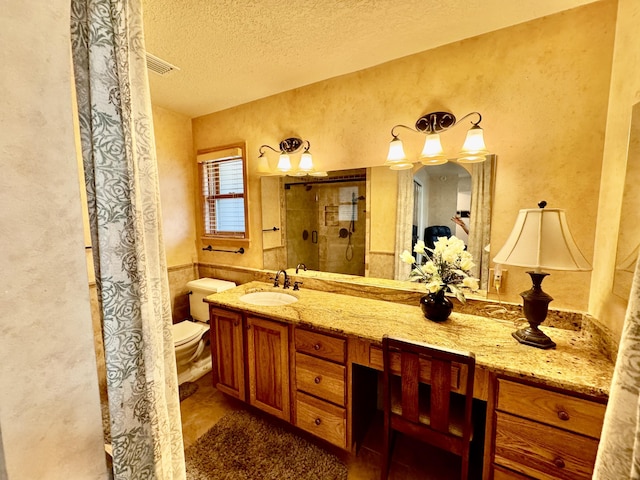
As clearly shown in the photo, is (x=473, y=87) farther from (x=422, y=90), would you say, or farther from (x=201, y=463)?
(x=201, y=463)

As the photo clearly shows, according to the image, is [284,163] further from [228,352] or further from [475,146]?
[228,352]

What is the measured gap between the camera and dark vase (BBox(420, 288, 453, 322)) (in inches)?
58.8

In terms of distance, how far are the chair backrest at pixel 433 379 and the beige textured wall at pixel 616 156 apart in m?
0.70

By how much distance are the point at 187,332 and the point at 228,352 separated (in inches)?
25.3

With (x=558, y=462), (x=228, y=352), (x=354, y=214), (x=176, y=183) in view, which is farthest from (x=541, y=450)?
(x=176, y=183)

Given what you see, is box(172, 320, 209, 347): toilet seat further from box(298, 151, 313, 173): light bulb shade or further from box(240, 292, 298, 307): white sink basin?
box(298, 151, 313, 173): light bulb shade

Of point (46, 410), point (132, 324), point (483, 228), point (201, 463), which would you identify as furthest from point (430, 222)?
point (201, 463)

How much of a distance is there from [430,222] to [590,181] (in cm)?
79

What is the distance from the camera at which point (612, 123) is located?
1.23m

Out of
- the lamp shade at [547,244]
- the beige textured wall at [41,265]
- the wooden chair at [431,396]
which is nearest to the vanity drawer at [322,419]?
the wooden chair at [431,396]

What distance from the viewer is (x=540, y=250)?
3.77 feet

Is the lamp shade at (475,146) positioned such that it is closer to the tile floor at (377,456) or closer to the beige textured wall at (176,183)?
the tile floor at (377,456)

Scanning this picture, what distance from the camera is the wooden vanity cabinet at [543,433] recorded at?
982 mm

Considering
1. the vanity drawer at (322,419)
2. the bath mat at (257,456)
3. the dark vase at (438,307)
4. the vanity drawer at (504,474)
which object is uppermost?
the dark vase at (438,307)
